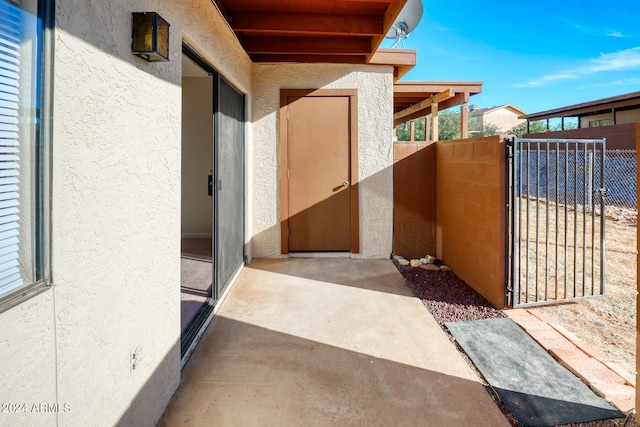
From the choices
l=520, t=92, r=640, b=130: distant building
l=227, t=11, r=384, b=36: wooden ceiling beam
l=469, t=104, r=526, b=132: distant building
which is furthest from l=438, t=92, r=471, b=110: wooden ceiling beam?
l=469, t=104, r=526, b=132: distant building

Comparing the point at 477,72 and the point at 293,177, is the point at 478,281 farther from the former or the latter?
the point at 477,72

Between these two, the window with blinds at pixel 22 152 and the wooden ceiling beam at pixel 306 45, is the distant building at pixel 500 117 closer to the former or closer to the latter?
the wooden ceiling beam at pixel 306 45

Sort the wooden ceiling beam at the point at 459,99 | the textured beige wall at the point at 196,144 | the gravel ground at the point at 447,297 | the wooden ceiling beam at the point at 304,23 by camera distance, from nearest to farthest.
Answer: the gravel ground at the point at 447,297, the wooden ceiling beam at the point at 304,23, the wooden ceiling beam at the point at 459,99, the textured beige wall at the point at 196,144

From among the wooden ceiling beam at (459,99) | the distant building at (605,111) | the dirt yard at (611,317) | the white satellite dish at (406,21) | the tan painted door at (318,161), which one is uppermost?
the distant building at (605,111)

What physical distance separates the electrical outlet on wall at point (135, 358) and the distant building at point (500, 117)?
1402 inches

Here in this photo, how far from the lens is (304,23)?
4082 millimetres

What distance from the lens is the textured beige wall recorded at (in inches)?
256

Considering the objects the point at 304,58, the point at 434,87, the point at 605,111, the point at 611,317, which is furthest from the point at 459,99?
the point at 605,111

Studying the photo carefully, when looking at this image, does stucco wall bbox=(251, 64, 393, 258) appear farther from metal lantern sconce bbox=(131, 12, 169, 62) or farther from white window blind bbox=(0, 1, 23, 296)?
white window blind bbox=(0, 1, 23, 296)

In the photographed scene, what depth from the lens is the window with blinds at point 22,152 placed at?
1056mm

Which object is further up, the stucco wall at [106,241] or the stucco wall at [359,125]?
the stucco wall at [359,125]

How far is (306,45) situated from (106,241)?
4.03 meters

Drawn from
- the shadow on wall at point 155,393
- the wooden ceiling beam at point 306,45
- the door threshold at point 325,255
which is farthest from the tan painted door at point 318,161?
the shadow on wall at point 155,393

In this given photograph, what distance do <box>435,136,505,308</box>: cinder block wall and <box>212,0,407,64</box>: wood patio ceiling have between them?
1.75 meters
